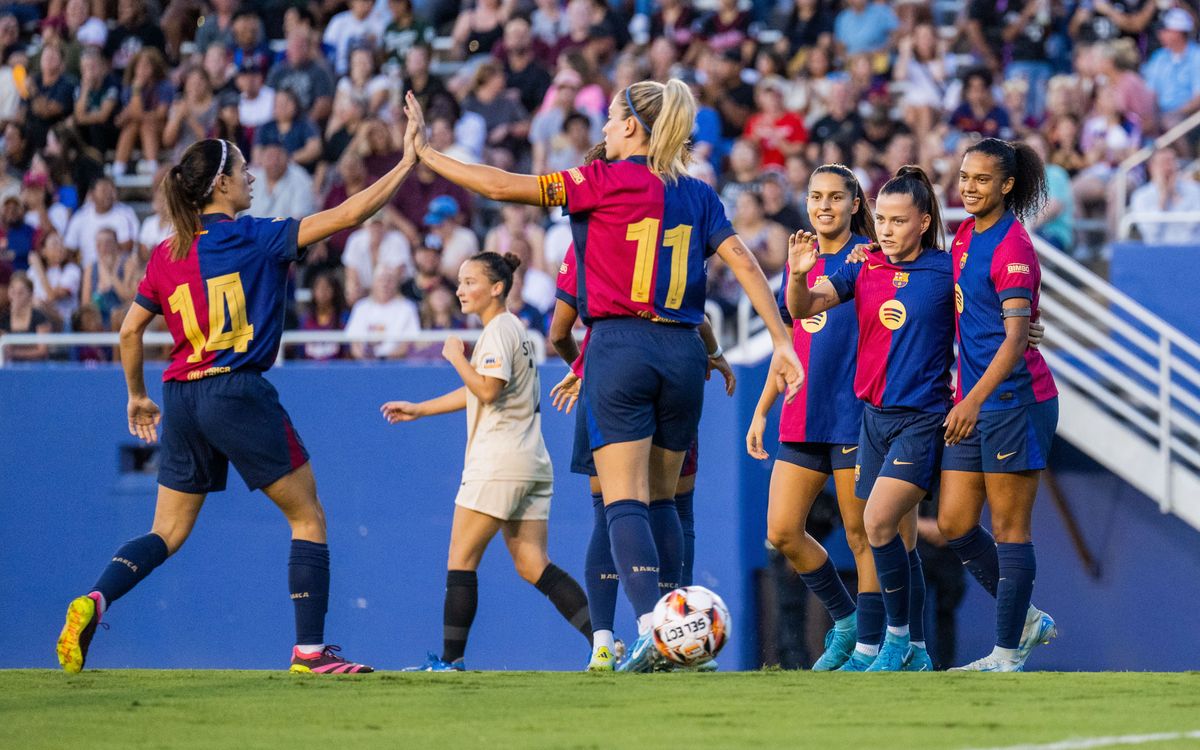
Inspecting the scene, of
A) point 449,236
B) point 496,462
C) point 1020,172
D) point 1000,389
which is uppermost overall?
point 1020,172

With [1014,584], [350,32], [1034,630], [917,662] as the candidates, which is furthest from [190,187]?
[350,32]

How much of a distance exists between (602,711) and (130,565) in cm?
256

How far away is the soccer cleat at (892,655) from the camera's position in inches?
269

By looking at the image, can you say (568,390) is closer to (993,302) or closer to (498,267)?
(498,267)

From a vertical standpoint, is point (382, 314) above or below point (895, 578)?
above

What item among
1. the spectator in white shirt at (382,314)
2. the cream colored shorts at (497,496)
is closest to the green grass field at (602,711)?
the cream colored shorts at (497,496)

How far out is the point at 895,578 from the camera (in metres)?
6.78

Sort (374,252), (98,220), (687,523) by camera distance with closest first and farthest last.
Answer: (687,523) < (374,252) < (98,220)

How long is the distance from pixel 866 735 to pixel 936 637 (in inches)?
261

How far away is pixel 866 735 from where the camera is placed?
15.4 ft

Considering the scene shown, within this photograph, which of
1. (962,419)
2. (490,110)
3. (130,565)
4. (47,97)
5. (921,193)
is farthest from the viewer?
(47,97)

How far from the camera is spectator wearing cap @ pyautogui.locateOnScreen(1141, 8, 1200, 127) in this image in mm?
13625

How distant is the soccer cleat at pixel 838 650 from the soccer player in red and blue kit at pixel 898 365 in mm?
392

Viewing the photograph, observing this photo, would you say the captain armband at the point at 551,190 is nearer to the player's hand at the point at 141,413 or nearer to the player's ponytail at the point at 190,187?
the player's ponytail at the point at 190,187
